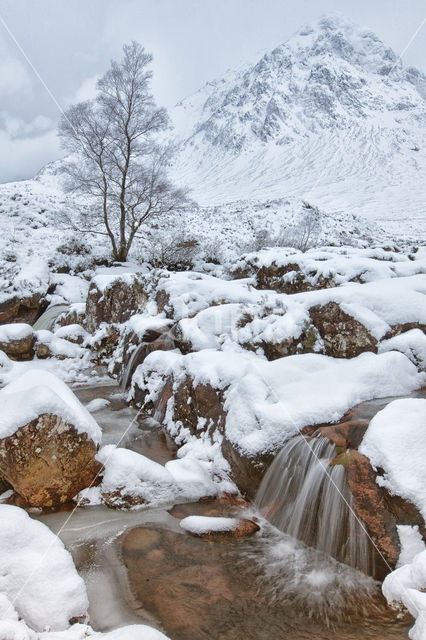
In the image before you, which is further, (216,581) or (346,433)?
(346,433)

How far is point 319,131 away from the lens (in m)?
71.8

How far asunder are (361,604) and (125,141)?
14.8 metres

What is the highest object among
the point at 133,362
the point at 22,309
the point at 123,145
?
the point at 123,145

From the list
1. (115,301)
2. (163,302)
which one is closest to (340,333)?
(163,302)

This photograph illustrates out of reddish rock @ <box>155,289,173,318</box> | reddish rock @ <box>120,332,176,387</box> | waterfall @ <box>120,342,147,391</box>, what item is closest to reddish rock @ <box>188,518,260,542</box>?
reddish rock @ <box>120,332,176,387</box>

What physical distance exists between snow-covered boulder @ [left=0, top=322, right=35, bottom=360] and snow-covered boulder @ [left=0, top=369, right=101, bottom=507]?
5.67 m

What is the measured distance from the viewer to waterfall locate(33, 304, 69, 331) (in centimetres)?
1129

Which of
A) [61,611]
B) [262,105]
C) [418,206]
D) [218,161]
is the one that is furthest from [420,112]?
[61,611]

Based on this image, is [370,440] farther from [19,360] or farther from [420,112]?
[420,112]

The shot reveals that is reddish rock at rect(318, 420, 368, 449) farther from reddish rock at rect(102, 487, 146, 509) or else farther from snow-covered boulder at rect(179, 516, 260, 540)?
reddish rock at rect(102, 487, 146, 509)

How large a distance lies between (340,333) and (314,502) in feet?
9.46

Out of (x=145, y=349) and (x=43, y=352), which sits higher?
(x=145, y=349)

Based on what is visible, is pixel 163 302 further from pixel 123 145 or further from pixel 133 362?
pixel 123 145

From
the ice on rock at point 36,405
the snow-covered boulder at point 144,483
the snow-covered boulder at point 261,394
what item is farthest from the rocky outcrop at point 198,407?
the ice on rock at point 36,405
